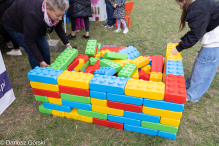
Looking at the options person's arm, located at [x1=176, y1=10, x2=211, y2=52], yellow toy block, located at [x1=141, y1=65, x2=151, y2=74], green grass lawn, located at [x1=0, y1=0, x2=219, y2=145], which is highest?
person's arm, located at [x1=176, y1=10, x2=211, y2=52]

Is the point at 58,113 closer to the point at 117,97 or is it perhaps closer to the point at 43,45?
the point at 117,97

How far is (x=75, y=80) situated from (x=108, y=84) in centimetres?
42

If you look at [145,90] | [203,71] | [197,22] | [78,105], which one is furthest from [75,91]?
[203,71]

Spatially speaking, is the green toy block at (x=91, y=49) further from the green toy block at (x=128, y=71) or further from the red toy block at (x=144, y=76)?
the red toy block at (x=144, y=76)

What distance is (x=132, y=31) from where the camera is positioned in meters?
5.60

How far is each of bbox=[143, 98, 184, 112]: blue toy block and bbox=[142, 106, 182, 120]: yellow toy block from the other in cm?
5

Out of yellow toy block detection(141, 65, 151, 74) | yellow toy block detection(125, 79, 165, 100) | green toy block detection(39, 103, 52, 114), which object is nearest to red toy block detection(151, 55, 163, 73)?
yellow toy block detection(141, 65, 151, 74)

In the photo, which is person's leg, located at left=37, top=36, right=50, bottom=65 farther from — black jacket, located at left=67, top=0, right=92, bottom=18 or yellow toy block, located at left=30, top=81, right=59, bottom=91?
black jacket, located at left=67, top=0, right=92, bottom=18

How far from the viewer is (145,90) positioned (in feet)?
6.16

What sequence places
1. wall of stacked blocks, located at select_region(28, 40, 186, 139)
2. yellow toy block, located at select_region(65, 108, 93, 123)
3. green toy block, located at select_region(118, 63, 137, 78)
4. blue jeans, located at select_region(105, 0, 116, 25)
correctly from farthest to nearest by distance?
blue jeans, located at select_region(105, 0, 116, 25)
green toy block, located at select_region(118, 63, 137, 78)
yellow toy block, located at select_region(65, 108, 93, 123)
wall of stacked blocks, located at select_region(28, 40, 186, 139)

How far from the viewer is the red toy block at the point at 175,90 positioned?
1.80 metres

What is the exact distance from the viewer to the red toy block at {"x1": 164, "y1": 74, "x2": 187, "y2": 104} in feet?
5.90

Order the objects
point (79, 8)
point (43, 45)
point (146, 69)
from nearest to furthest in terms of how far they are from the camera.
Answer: point (43, 45), point (146, 69), point (79, 8)

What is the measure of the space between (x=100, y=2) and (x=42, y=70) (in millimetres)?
4567
